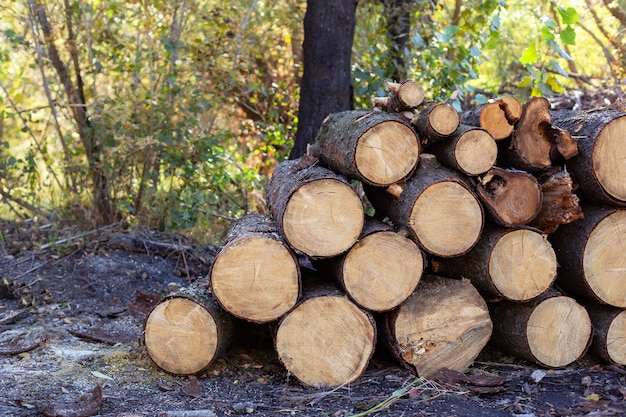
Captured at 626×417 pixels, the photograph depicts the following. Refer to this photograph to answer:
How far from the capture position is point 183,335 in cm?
340

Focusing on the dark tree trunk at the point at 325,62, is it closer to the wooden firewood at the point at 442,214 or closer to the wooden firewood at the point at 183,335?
the wooden firewood at the point at 442,214

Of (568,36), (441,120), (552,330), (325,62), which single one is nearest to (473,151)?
(441,120)

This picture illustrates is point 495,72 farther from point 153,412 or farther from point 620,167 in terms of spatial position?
point 153,412

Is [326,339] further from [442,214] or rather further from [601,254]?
[601,254]

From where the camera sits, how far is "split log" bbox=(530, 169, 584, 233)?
3355 millimetres

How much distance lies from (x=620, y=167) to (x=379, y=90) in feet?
9.11

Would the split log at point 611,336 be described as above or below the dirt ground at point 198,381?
above

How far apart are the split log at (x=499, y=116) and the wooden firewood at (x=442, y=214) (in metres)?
0.31

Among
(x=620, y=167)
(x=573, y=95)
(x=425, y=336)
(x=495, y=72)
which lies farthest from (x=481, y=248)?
(x=495, y=72)

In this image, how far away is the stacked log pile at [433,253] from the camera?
329cm

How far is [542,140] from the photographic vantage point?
3.49 meters

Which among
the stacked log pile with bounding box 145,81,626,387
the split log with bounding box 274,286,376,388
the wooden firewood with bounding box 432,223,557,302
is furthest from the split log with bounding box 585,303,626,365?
the split log with bounding box 274,286,376,388

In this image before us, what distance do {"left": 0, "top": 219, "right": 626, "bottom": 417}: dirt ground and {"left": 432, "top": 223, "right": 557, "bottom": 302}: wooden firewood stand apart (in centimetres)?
41

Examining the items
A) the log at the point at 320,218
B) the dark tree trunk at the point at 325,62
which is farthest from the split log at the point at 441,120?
the dark tree trunk at the point at 325,62
